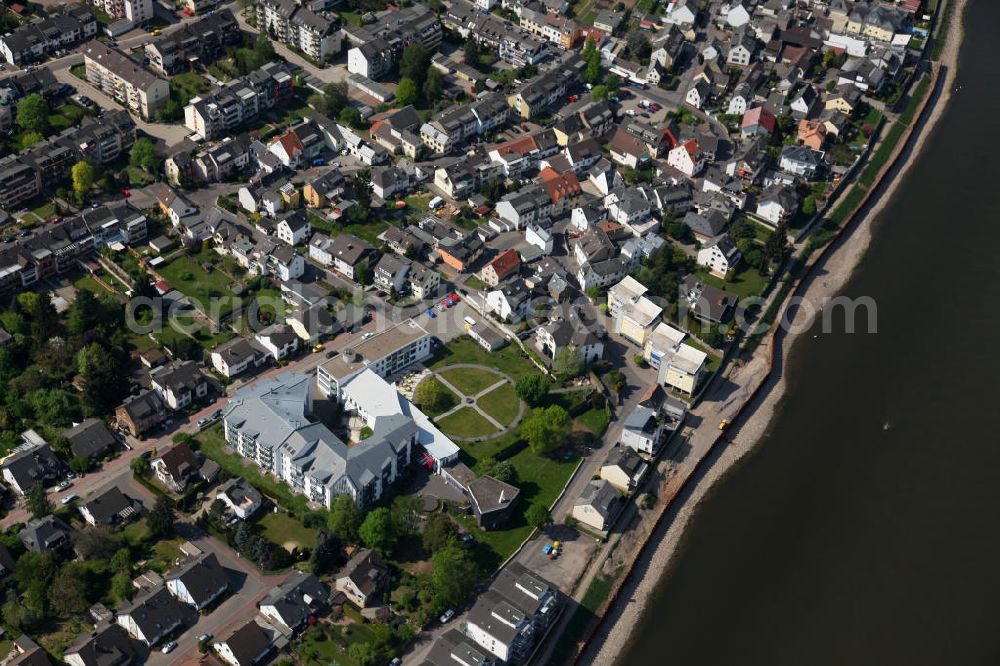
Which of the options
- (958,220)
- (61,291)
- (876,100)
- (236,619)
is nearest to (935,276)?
(958,220)

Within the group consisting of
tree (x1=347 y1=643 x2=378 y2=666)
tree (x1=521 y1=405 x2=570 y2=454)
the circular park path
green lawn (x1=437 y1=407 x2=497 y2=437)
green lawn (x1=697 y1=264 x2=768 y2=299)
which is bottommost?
tree (x1=347 y1=643 x2=378 y2=666)

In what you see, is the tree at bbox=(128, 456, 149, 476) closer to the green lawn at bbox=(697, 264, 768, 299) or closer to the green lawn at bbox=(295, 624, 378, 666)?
the green lawn at bbox=(295, 624, 378, 666)

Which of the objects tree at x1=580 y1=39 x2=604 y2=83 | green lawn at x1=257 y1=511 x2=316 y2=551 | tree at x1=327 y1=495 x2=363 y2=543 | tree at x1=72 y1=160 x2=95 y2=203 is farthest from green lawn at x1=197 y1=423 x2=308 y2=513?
tree at x1=580 y1=39 x2=604 y2=83

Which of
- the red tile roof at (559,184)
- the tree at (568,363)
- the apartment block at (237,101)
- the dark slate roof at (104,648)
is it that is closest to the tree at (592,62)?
the red tile roof at (559,184)

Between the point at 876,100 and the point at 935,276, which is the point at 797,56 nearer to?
the point at 876,100

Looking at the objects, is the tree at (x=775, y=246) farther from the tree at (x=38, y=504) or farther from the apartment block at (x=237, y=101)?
the tree at (x=38, y=504)

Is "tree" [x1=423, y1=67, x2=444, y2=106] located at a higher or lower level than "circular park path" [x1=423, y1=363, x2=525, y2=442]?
higher

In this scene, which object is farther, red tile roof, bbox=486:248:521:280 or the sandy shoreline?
red tile roof, bbox=486:248:521:280
